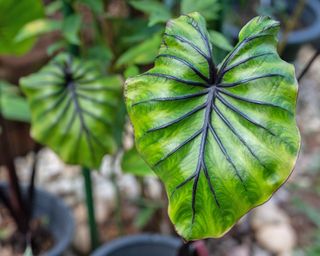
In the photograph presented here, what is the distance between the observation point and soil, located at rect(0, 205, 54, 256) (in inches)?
59.7

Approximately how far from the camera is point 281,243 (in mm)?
1688

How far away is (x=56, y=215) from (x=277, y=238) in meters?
0.71

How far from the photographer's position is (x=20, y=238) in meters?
1.51

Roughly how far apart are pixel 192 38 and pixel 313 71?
2.05 m

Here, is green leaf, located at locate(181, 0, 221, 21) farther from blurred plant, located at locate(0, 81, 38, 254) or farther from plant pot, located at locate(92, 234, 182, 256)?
plant pot, located at locate(92, 234, 182, 256)

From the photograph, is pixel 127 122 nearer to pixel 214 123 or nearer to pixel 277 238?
pixel 277 238

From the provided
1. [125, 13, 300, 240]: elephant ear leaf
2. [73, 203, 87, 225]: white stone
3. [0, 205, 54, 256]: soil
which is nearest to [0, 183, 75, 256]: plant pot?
[0, 205, 54, 256]: soil

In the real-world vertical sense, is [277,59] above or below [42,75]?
above

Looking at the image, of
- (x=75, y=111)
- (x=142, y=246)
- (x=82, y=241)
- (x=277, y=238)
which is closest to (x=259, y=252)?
(x=277, y=238)

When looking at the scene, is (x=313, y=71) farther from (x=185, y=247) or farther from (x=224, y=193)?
(x=224, y=193)

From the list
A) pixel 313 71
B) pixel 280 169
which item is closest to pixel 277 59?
pixel 280 169

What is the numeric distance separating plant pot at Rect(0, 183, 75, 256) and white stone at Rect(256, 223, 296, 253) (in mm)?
629

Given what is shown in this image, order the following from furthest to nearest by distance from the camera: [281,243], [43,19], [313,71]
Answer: [313,71] → [281,243] → [43,19]

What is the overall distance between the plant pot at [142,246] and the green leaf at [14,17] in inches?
22.2
